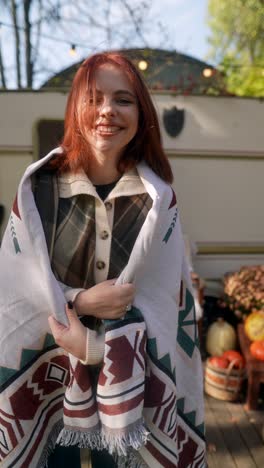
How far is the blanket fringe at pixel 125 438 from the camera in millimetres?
962

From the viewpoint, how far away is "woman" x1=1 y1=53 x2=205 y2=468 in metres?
0.96

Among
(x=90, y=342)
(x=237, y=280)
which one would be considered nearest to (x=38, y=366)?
(x=90, y=342)

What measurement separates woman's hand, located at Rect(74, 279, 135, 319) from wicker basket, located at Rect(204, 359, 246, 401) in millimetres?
1862

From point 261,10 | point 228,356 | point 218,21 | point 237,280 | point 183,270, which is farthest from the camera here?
point 218,21

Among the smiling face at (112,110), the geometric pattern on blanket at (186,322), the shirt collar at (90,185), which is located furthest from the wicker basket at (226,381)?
the smiling face at (112,110)

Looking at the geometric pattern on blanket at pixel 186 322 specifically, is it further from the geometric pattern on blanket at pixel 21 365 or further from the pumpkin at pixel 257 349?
the pumpkin at pixel 257 349

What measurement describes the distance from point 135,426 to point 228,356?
1.90 m

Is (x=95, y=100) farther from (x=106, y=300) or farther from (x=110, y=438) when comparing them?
(x=110, y=438)

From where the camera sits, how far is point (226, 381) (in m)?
2.54

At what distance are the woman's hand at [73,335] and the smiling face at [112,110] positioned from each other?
488 millimetres

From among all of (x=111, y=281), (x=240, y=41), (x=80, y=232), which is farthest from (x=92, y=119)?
(x=240, y=41)

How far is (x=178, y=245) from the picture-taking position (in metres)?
1.13

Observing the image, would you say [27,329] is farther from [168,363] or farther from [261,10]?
[261,10]

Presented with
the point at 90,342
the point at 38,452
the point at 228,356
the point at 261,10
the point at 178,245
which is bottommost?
the point at 228,356
